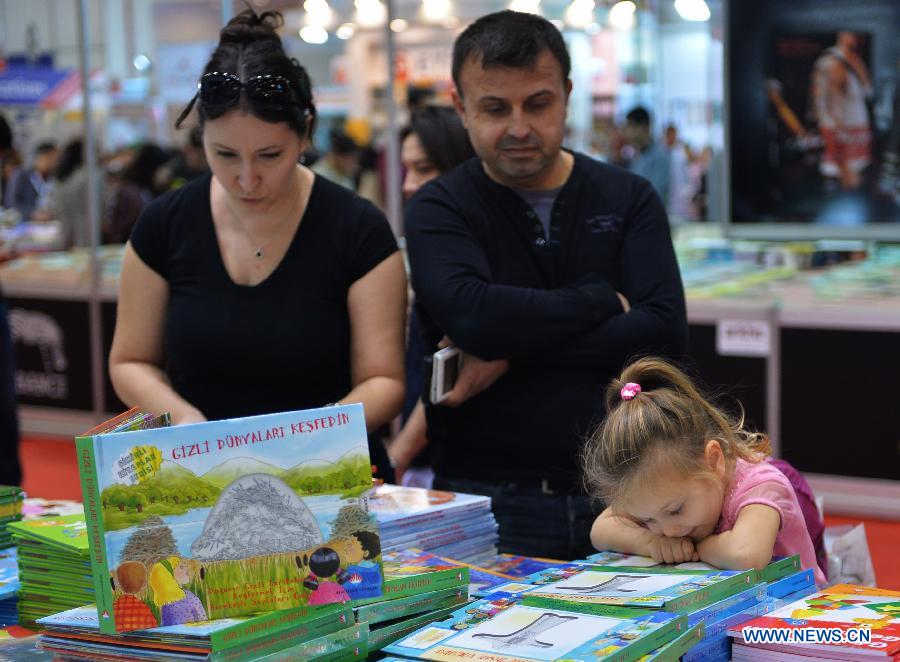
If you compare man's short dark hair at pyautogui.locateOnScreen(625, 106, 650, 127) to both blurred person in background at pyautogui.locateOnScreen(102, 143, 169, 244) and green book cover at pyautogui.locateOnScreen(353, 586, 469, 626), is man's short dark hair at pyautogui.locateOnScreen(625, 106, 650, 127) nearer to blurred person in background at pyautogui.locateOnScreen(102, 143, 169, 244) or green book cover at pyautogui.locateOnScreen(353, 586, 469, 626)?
blurred person in background at pyautogui.locateOnScreen(102, 143, 169, 244)

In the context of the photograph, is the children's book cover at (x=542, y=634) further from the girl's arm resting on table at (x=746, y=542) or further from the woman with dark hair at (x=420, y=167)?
the woman with dark hair at (x=420, y=167)

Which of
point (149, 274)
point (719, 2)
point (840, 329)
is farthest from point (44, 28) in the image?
point (149, 274)

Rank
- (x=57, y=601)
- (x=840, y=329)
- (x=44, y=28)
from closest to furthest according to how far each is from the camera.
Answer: (x=57, y=601), (x=840, y=329), (x=44, y=28)

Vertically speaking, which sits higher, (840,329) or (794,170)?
(794,170)

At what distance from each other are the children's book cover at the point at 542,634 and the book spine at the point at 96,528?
344 mm

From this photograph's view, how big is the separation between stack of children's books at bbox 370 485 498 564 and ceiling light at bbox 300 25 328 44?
868cm

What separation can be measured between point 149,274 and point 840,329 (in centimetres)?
331

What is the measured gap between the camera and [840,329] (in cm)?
468

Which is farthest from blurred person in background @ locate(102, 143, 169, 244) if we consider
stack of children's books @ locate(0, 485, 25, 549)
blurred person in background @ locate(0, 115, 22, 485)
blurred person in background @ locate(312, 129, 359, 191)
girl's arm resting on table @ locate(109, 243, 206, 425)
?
stack of children's books @ locate(0, 485, 25, 549)

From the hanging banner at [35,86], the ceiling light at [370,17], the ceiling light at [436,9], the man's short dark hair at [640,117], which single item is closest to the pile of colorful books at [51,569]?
the man's short dark hair at [640,117]

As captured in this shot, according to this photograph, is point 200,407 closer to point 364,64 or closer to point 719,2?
point 719,2

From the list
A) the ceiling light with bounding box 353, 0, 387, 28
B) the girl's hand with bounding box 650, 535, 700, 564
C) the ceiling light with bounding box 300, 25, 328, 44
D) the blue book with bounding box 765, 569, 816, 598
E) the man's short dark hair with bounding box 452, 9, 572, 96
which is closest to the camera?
the blue book with bounding box 765, 569, 816, 598

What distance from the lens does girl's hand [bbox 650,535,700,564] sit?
5.74 feet

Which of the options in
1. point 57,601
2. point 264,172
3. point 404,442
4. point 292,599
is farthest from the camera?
point 404,442
